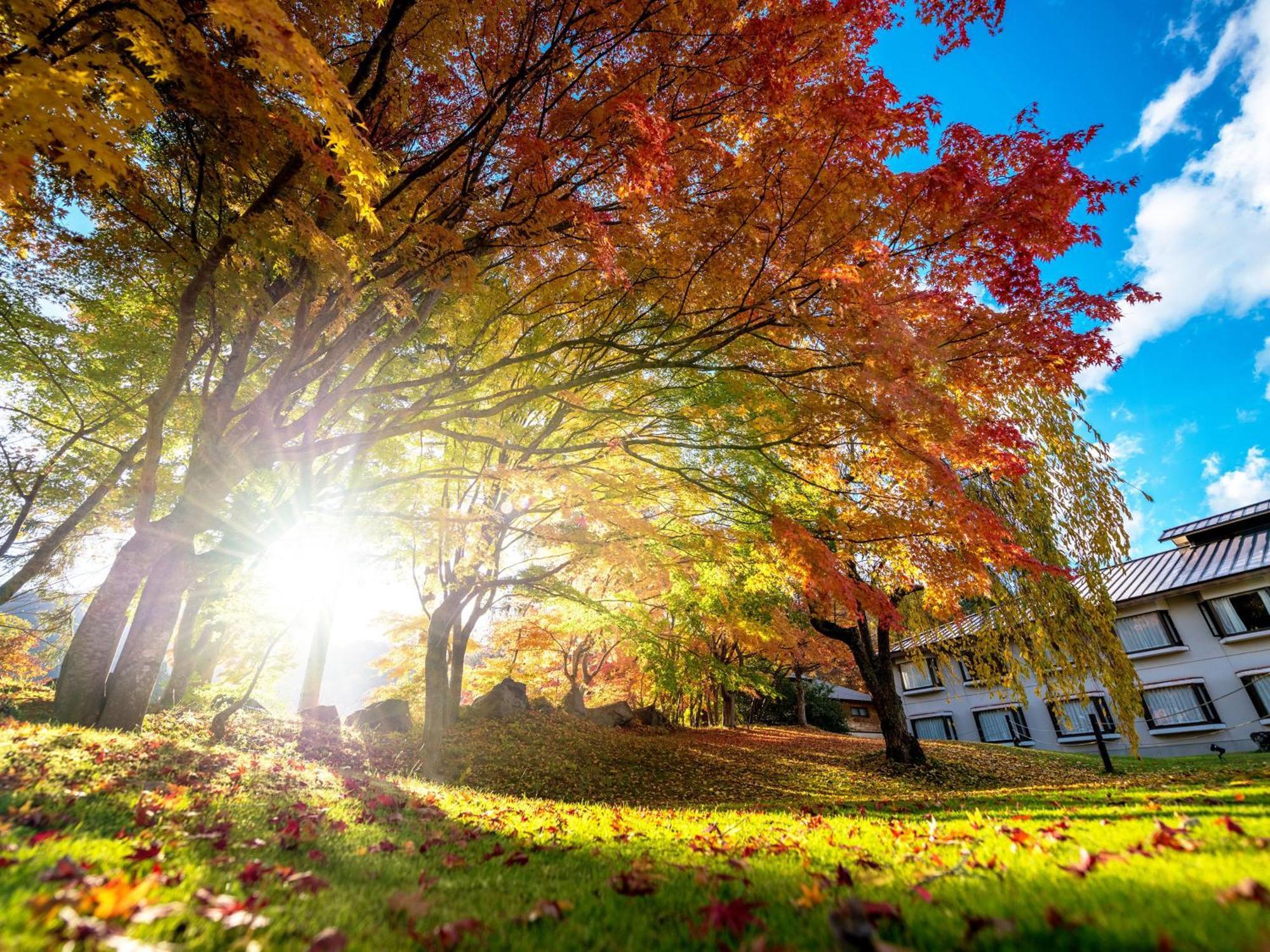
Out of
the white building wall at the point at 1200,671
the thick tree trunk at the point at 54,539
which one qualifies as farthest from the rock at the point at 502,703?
the white building wall at the point at 1200,671

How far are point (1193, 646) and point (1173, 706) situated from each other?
2143 millimetres

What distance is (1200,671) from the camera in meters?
17.2

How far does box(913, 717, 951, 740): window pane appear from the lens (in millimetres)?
24203

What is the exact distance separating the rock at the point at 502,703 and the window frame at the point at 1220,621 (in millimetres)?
22835

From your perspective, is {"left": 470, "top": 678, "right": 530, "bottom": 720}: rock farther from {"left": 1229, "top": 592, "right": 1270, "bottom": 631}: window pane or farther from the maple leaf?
{"left": 1229, "top": 592, "right": 1270, "bottom": 631}: window pane

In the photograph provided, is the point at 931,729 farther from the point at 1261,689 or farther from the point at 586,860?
the point at 586,860

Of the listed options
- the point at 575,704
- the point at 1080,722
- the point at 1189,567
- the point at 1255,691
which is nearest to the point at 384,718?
the point at 575,704

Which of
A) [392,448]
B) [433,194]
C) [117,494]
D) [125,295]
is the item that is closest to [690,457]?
[433,194]

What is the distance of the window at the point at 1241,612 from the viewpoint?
637 inches

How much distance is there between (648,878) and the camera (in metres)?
2.44

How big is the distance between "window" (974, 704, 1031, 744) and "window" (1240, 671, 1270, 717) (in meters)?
6.78

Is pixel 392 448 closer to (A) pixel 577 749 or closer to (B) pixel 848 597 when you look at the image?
(A) pixel 577 749

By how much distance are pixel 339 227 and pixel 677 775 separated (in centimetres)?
1167

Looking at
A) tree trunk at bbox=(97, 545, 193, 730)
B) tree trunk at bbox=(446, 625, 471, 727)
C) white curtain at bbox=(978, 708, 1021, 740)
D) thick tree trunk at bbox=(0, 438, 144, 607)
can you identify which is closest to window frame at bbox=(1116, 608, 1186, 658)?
white curtain at bbox=(978, 708, 1021, 740)
